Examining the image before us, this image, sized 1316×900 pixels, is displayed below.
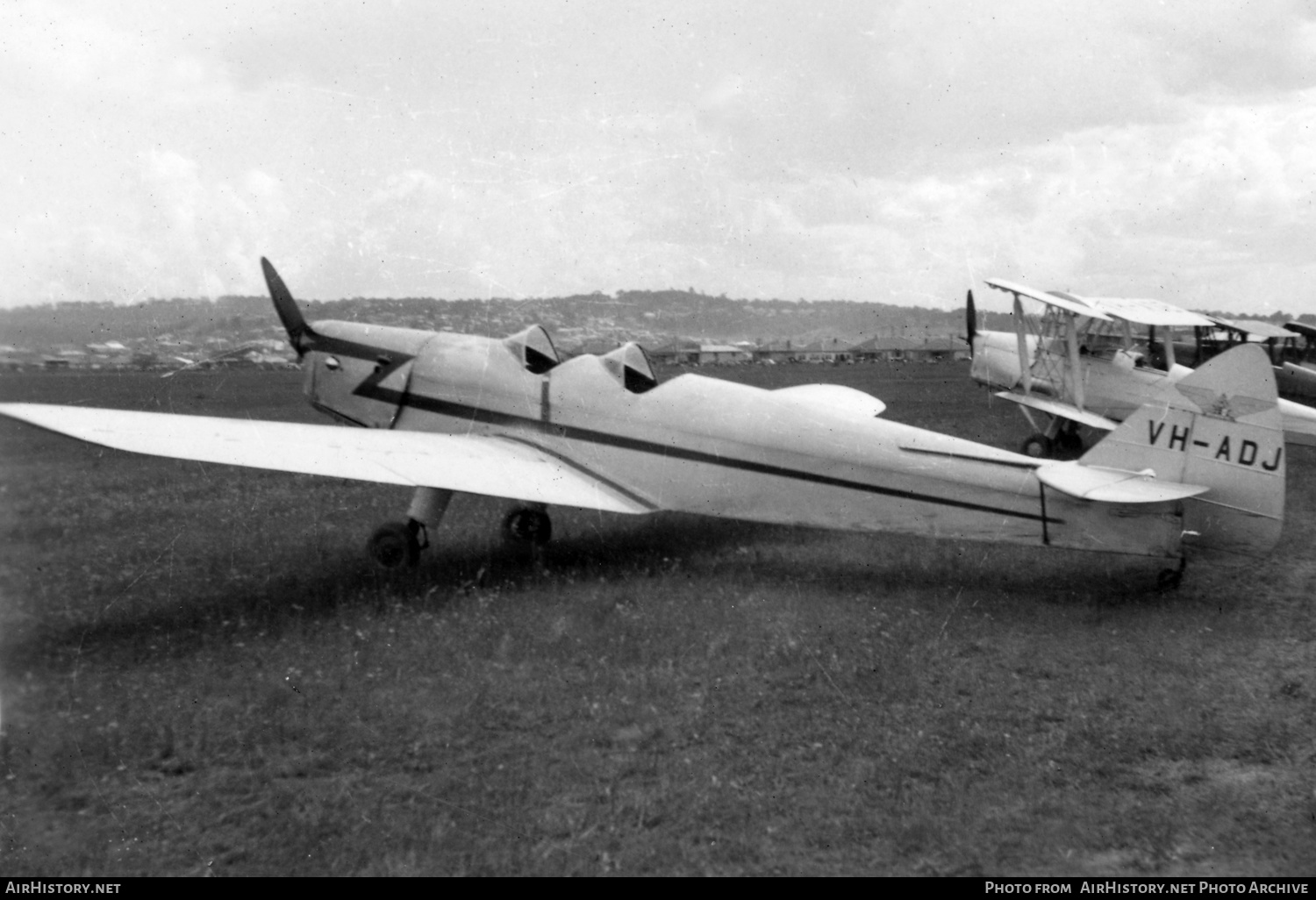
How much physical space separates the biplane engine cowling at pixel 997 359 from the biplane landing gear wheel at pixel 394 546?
35.8 ft

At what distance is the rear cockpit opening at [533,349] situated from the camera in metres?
7.81

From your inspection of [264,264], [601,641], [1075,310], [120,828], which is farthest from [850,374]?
[120,828]

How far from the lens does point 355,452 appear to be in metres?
Answer: 6.57

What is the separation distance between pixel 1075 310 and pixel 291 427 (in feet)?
32.6

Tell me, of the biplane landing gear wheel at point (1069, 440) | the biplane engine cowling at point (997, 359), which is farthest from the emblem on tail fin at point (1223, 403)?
the biplane engine cowling at point (997, 359)

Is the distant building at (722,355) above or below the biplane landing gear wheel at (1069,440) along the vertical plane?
above

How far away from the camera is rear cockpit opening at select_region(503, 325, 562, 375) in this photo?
7812 mm

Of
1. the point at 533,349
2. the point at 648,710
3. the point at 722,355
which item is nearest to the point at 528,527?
the point at 533,349

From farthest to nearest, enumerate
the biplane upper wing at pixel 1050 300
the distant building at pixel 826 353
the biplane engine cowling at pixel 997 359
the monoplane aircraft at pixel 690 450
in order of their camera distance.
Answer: the distant building at pixel 826 353 → the biplane engine cowling at pixel 997 359 → the biplane upper wing at pixel 1050 300 → the monoplane aircraft at pixel 690 450

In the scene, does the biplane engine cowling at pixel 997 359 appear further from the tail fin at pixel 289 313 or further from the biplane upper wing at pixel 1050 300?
the tail fin at pixel 289 313

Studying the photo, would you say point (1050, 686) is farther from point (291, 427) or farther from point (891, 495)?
point (291, 427)

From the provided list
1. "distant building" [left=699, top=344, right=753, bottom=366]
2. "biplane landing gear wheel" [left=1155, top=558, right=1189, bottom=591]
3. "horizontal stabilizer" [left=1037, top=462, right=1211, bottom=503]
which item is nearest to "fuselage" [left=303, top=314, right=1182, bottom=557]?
"horizontal stabilizer" [left=1037, top=462, right=1211, bottom=503]

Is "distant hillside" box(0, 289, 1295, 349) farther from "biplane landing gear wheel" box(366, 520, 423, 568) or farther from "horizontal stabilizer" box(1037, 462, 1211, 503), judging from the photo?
"horizontal stabilizer" box(1037, 462, 1211, 503)

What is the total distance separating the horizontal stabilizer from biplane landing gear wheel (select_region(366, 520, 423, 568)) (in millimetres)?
4609
